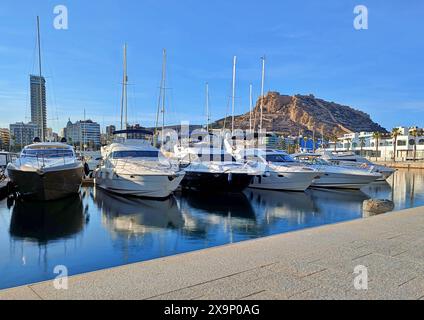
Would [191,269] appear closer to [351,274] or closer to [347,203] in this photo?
[351,274]

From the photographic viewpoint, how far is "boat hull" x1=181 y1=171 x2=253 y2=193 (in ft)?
59.5

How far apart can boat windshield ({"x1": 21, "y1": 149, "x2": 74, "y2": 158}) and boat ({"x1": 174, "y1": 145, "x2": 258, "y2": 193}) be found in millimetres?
5944

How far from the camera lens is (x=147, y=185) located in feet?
52.4

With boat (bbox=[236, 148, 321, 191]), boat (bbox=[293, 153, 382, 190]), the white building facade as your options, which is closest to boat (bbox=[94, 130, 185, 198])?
boat (bbox=[236, 148, 321, 191])

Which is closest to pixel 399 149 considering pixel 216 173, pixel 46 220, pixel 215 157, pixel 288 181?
pixel 288 181

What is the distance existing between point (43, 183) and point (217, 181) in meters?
7.90

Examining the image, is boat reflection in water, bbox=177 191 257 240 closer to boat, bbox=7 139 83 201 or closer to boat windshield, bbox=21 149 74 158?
boat, bbox=7 139 83 201

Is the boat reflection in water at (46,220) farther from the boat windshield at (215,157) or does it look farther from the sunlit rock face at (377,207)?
the sunlit rock face at (377,207)

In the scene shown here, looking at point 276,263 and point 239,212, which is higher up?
point 276,263

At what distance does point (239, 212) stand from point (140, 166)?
530cm

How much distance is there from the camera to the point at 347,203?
16.9 meters

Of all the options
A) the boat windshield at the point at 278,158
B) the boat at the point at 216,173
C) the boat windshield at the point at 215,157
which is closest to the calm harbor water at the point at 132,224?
the boat at the point at 216,173

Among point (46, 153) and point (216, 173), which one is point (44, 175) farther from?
point (216, 173)
